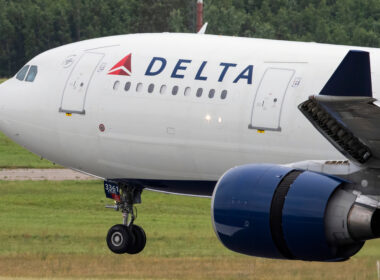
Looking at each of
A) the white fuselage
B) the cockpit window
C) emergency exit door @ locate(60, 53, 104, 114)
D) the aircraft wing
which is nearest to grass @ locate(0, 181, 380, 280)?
the white fuselage

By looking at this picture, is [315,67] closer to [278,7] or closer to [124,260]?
[124,260]

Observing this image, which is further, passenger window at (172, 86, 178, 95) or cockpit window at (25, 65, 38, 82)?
cockpit window at (25, 65, 38, 82)

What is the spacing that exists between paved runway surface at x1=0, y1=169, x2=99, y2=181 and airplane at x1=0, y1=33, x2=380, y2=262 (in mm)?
25097

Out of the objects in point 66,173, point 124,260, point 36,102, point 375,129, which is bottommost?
point 66,173

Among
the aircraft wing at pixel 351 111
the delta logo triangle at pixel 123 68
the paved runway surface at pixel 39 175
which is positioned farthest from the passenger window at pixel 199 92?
the paved runway surface at pixel 39 175

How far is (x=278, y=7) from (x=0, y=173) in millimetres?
107669

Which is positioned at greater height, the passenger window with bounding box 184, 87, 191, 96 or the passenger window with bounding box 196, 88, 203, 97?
the passenger window with bounding box 196, 88, 203, 97

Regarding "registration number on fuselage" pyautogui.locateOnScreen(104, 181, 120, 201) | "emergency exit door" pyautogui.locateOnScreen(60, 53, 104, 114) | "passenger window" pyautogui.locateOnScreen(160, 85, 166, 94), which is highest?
"passenger window" pyautogui.locateOnScreen(160, 85, 166, 94)

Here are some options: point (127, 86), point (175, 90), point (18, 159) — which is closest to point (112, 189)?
point (127, 86)

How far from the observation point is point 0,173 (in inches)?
2157

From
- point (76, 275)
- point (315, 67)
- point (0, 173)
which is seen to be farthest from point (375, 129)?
point (0, 173)

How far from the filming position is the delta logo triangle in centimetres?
2509

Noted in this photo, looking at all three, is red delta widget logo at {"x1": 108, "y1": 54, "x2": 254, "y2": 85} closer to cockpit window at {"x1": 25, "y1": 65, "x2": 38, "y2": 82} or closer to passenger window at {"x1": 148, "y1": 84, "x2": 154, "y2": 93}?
passenger window at {"x1": 148, "y1": 84, "x2": 154, "y2": 93}

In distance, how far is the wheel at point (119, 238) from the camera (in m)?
26.5
